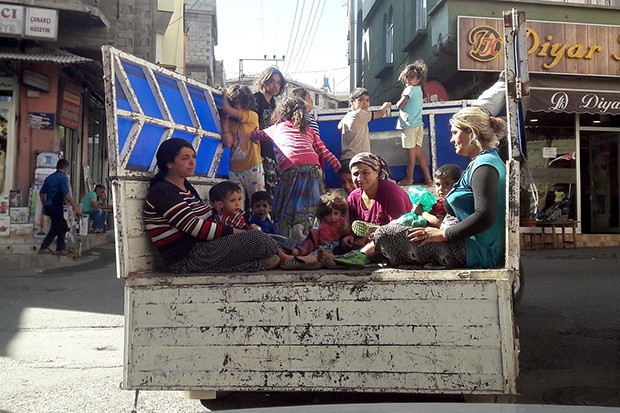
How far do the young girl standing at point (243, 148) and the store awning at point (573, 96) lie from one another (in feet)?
24.5

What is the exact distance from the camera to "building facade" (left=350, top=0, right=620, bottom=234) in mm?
11047

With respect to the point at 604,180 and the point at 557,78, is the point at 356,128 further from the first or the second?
the point at 604,180

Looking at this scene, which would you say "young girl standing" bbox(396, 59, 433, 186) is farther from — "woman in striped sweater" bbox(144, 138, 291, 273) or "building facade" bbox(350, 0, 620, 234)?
"building facade" bbox(350, 0, 620, 234)

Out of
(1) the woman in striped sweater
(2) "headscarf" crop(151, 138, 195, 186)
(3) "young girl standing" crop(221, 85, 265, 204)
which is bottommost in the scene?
(1) the woman in striped sweater

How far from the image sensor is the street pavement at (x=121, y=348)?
3.70 metres

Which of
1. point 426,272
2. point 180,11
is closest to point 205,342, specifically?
point 426,272

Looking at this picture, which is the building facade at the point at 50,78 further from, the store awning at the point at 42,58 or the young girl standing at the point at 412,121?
the young girl standing at the point at 412,121

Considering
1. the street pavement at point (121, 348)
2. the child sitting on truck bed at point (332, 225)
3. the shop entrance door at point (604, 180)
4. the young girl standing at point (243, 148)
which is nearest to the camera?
the street pavement at point (121, 348)

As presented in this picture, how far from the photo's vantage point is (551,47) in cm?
1127

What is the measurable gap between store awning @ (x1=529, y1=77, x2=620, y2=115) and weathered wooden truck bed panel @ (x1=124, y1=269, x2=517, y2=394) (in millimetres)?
9170

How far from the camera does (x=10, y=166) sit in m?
11.6

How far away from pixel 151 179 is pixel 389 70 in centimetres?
1431

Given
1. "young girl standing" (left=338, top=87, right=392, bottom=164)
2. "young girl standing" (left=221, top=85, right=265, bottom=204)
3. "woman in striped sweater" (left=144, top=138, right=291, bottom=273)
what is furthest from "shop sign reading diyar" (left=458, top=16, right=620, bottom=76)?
"woman in striped sweater" (left=144, top=138, right=291, bottom=273)

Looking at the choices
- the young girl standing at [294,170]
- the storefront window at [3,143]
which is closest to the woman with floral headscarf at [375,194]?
the young girl standing at [294,170]
